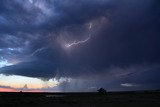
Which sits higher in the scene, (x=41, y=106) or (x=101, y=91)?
(x=101, y=91)

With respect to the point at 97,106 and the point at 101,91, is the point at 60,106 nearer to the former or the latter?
the point at 97,106

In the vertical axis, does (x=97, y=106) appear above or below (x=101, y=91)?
below

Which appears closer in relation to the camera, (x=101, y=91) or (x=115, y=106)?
(x=115, y=106)

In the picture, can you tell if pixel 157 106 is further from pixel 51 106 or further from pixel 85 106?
pixel 51 106

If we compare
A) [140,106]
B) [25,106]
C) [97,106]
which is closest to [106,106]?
[97,106]

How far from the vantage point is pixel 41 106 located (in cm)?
4872

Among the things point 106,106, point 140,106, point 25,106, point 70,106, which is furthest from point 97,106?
point 25,106

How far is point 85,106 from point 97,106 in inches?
86.4

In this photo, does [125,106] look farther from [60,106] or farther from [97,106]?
[60,106]

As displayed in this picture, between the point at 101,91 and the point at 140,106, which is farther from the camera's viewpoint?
the point at 101,91

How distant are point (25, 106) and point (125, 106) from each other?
60.0 ft

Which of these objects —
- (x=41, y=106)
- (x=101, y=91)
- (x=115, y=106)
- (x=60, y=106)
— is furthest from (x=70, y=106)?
(x=101, y=91)

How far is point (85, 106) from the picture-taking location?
47375mm

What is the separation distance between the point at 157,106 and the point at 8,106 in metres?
27.0
